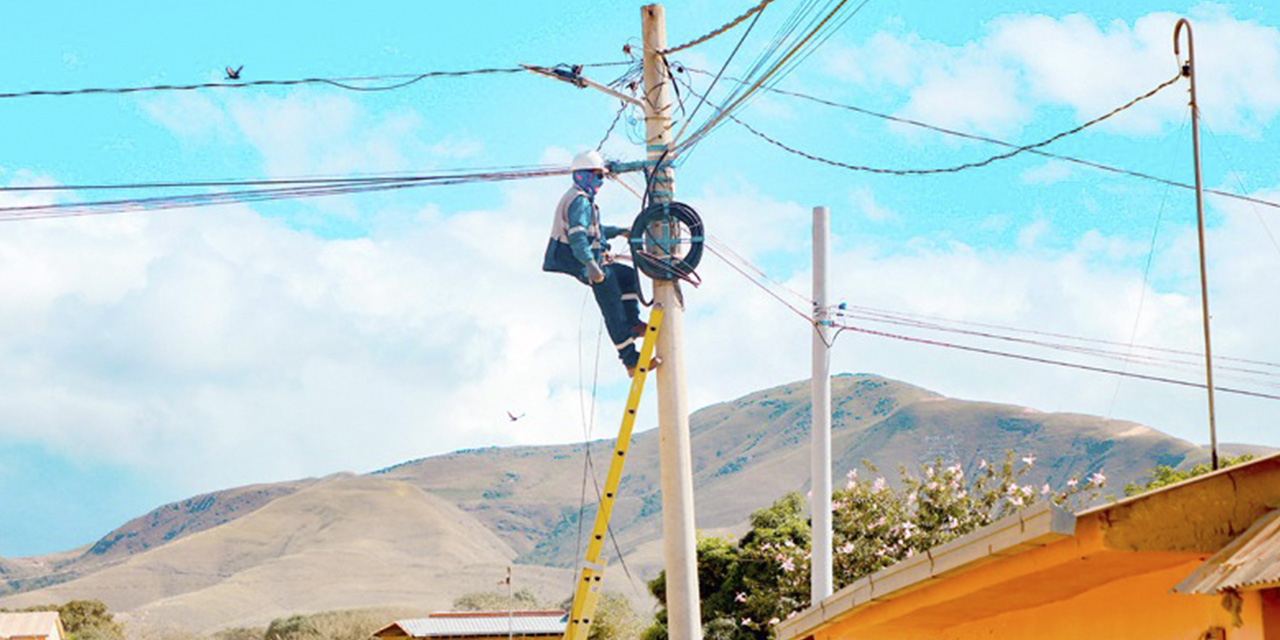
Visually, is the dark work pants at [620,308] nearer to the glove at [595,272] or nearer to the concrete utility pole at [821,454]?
the glove at [595,272]

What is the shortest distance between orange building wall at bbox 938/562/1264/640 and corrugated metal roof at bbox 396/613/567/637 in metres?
51.7

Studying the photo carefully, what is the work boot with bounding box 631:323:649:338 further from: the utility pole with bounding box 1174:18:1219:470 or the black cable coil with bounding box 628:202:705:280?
the utility pole with bounding box 1174:18:1219:470

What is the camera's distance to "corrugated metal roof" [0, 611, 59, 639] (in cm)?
6138

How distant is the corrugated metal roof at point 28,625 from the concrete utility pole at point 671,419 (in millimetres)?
50473

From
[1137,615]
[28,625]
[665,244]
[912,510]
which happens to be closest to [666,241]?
[665,244]

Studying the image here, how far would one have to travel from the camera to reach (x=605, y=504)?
15617mm

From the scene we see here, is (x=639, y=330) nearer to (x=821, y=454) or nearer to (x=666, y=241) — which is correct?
(x=666, y=241)

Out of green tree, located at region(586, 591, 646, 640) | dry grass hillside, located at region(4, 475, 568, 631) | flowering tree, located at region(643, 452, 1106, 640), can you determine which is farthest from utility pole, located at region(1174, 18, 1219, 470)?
dry grass hillside, located at region(4, 475, 568, 631)

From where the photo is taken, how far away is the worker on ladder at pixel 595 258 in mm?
16609

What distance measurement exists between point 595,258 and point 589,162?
3.30 ft

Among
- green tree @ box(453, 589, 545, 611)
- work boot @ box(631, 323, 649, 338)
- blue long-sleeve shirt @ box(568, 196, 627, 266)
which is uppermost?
green tree @ box(453, 589, 545, 611)

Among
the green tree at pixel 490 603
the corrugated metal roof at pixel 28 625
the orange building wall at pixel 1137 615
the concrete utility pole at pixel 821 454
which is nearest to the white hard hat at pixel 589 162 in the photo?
the concrete utility pole at pixel 821 454

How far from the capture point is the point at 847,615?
11.5m

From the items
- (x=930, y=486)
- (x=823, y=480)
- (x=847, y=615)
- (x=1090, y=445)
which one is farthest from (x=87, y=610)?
(x=1090, y=445)
